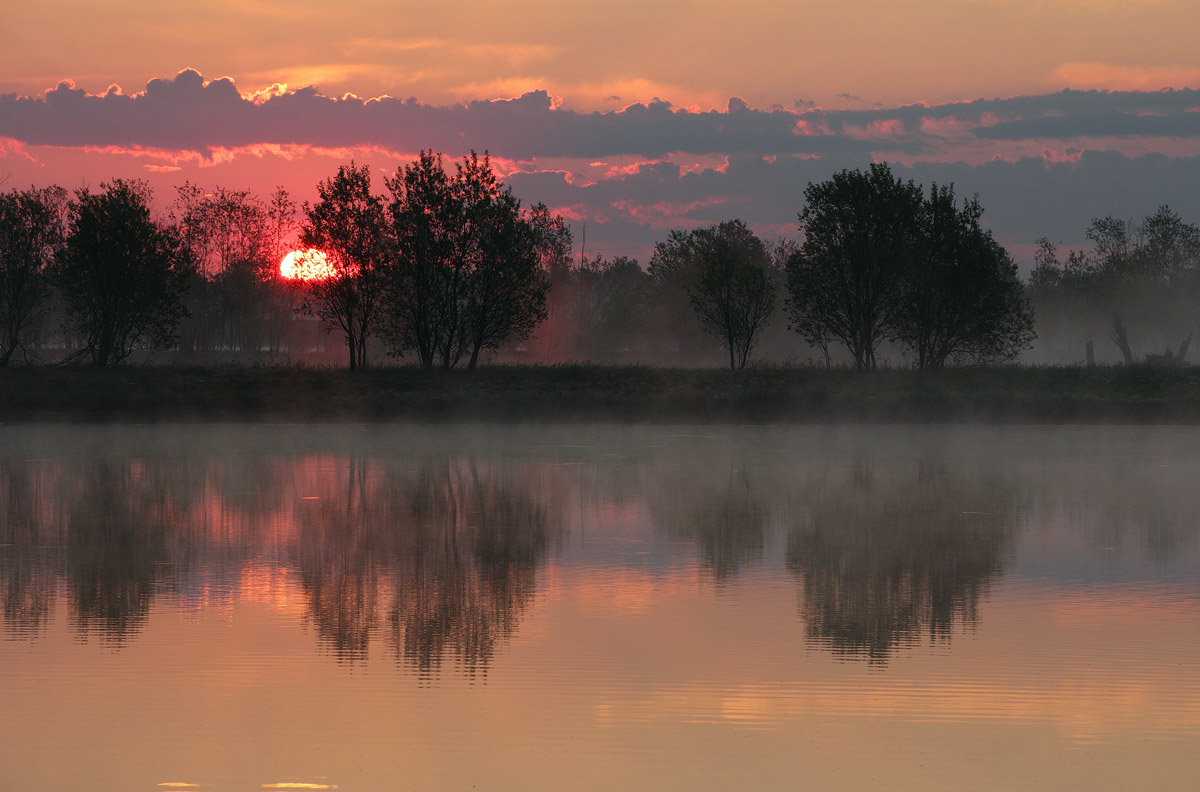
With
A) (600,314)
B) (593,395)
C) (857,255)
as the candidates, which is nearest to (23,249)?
(593,395)

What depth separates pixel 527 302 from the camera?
6619 centimetres

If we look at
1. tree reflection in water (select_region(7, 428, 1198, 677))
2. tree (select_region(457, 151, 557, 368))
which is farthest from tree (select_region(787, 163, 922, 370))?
tree reflection in water (select_region(7, 428, 1198, 677))

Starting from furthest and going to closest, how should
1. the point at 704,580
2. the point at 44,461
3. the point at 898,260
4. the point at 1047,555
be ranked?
the point at 898,260, the point at 44,461, the point at 1047,555, the point at 704,580

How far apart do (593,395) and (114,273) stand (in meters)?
26.8

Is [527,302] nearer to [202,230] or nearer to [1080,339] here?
[202,230]

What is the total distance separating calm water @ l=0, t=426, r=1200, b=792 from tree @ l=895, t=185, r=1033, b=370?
138ft

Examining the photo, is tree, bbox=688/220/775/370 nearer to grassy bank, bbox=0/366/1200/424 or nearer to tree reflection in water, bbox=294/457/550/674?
grassy bank, bbox=0/366/1200/424

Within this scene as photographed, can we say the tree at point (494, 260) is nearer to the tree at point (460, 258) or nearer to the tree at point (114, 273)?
the tree at point (460, 258)

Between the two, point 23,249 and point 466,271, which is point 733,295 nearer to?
point 466,271

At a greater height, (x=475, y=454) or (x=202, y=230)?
(x=202, y=230)

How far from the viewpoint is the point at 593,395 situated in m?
56.3

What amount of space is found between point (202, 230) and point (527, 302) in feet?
185

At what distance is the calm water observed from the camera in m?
8.13

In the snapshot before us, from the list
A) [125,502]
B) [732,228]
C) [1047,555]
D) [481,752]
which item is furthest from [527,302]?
[732,228]
